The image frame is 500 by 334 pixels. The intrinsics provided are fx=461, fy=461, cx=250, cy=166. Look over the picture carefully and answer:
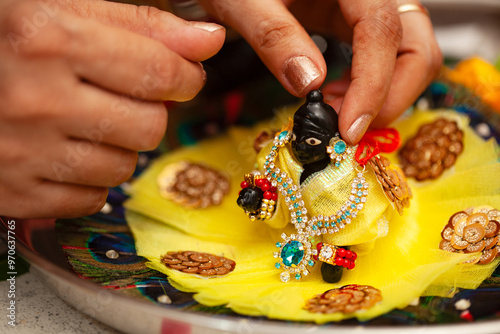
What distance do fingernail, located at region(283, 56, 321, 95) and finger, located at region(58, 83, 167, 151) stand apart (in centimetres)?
18

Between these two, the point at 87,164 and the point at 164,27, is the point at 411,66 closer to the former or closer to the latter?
the point at 164,27

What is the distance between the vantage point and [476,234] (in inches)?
22.8

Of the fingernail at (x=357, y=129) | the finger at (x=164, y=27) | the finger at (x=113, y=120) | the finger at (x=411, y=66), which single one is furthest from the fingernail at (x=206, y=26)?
the finger at (x=411, y=66)

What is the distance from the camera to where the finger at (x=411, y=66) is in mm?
732

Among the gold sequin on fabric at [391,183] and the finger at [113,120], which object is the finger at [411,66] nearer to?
the gold sequin on fabric at [391,183]

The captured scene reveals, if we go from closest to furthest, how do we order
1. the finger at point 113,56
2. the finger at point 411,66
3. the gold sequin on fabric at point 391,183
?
the finger at point 113,56, the gold sequin on fabric at point 391,183, the finger at point 411,66

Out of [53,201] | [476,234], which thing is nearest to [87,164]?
[53,201]

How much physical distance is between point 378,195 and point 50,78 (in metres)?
0.40

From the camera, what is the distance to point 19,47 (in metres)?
0.47

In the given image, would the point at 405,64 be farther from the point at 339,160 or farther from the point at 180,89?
the point at 180,89

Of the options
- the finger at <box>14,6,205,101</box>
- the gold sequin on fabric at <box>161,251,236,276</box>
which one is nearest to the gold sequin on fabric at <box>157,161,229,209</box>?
the gold sequin on fabric at <box>161,251,236,276</box>

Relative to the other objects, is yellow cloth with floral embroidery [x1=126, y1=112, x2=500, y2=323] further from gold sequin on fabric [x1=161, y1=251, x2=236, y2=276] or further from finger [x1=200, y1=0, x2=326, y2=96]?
finger [x1=200, y1=0, x2=326, y2=96]

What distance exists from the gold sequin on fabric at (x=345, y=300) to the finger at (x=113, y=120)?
0.89 ft

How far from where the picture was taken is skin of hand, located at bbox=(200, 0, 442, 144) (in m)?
0.60
